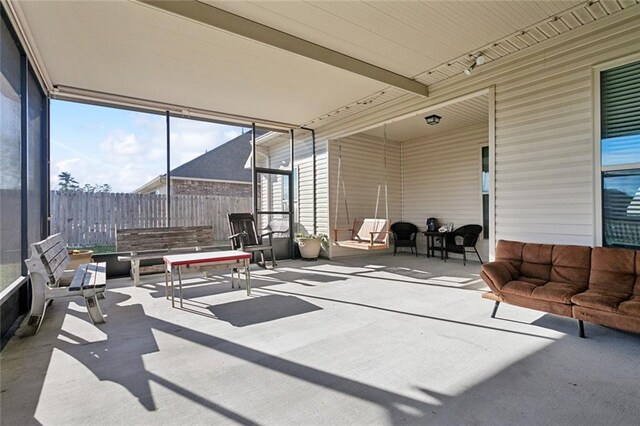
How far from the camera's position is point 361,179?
827 cm

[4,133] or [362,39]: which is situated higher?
[362,39]

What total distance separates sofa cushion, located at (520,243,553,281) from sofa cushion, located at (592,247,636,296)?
1.30 ft

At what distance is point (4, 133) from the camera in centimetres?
296

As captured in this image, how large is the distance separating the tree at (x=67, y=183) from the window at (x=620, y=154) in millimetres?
7724

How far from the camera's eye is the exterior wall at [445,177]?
7438mm

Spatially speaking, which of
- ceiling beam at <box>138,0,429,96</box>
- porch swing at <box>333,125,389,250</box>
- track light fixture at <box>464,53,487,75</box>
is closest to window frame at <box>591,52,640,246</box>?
track light fixture at <box>464,53,487,75</box>

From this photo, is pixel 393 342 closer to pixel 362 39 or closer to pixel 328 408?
pixel 328 408

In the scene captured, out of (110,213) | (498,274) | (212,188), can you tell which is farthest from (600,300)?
(212,188)

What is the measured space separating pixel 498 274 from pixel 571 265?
0.75 meters

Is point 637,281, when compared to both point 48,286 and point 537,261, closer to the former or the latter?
point 537,261

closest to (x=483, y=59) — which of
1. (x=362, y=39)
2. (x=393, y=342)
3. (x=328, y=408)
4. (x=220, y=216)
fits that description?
(x=362, y=39)

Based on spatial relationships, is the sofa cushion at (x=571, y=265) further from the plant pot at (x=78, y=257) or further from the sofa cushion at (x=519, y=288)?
the plant pot at (x=78, y=257)

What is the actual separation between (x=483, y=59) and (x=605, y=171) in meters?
2.02

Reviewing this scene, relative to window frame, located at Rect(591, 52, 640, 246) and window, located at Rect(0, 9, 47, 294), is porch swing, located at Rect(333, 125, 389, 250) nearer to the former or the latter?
window frame, located at Rect(591, 52, 640, 246)
